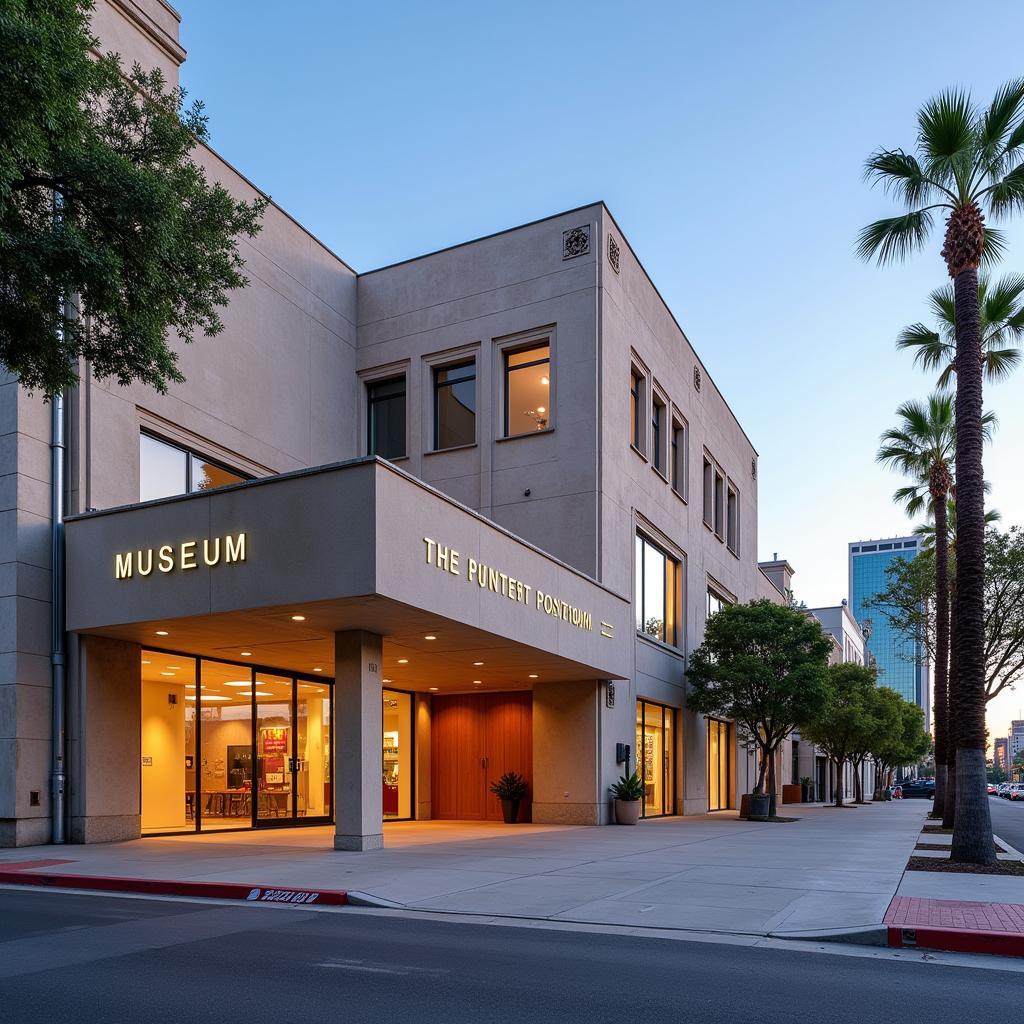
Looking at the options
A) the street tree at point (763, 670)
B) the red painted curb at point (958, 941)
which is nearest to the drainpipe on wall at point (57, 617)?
the red painted curb at point (958, 941)

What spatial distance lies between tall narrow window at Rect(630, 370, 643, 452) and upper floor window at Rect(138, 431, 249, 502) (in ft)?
38.4

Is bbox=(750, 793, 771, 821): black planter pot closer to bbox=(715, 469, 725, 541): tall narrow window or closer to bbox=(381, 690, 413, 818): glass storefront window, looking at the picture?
bbox=(381, 690, 413, 818): glass storefront window

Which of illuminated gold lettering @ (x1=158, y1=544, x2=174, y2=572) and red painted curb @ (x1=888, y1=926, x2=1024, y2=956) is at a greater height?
illuminated gold lettering @ (x1=158, y1=544, x2=174, y2=572)

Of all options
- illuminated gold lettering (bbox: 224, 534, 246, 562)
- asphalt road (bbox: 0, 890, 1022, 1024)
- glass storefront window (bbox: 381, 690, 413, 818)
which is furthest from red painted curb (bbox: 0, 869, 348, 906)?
glass storefront window (bbox: 381, 690, 413, 818)

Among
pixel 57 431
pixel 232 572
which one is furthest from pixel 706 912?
pixel 57 431

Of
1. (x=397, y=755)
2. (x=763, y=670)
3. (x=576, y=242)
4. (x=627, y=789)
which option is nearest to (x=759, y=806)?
(x=763, y=670)

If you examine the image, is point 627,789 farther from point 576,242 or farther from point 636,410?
point 576,242

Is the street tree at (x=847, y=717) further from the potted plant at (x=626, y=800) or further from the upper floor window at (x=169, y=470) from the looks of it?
the upper floor window at (x=169, y=470)

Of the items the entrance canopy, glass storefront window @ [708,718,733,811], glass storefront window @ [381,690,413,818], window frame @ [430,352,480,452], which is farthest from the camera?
glass storefront window @ [708,718,733,811]

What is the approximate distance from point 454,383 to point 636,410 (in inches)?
212

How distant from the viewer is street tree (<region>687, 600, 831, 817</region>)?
30.9m

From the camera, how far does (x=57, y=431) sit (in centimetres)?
1877

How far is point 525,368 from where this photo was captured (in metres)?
27.4

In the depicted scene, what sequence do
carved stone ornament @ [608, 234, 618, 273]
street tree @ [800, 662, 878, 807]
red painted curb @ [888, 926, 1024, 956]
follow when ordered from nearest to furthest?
red painted curb @ [888, 926, 1024, 956] → carved stone ornament @ [608, 234, 618, 273] → street tree @ [800, 662, 878, 807]
